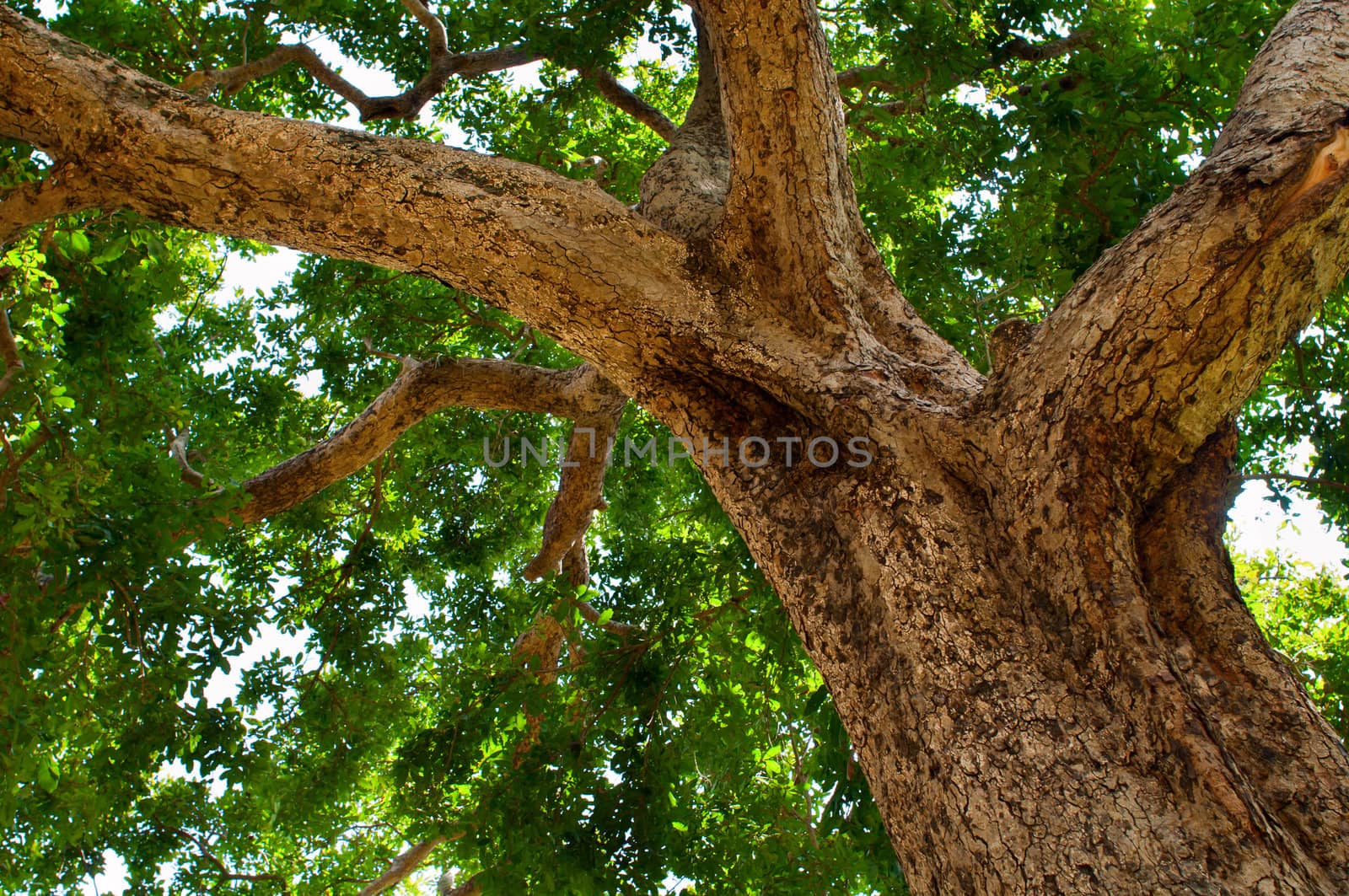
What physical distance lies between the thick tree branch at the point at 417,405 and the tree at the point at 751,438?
21 millimetres

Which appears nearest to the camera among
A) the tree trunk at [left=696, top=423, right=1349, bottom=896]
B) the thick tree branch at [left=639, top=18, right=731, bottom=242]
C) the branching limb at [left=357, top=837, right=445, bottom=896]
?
the tree trunk at [left=696, top=423, right=1349, bottom=896]

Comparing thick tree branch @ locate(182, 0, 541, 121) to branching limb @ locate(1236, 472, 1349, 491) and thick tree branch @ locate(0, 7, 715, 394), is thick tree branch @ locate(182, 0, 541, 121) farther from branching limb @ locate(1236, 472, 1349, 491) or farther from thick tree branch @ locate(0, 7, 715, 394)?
branching limb @ locate(1236, 472, 1349, 491)

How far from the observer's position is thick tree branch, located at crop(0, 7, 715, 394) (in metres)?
2.76

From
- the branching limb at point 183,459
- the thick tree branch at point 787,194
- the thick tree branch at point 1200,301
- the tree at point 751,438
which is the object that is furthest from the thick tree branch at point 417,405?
the thick tree branch at point 1200,301

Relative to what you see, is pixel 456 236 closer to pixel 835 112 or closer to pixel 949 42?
pixel 835 112

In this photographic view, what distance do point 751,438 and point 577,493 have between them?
323 centimetres

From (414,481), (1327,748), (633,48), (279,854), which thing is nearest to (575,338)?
(1327,748)

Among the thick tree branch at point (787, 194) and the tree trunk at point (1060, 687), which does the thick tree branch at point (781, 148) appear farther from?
the tree trunk at point (1060, 687)

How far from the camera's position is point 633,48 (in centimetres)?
852

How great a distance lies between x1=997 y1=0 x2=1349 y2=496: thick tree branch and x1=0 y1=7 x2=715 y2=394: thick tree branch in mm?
1071

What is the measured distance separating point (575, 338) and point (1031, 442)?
53.5 inches

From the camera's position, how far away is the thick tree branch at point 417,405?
15.0 feet

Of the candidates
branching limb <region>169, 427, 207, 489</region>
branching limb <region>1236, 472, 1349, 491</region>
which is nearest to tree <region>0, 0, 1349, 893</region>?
branching limb <region>169, 427, 207, 489</region>

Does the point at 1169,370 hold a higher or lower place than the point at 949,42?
lower
